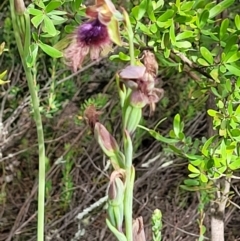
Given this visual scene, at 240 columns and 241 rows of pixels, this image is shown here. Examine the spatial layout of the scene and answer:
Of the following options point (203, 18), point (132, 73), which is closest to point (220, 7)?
point (203, 18)

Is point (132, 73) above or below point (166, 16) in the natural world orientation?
above

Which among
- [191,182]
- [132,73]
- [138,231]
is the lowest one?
[191,182]

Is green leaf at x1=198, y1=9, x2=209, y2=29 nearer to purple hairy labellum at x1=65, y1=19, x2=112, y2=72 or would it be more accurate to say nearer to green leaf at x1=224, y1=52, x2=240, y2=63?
green leaf at x1=224, y1=52, x2=240, y2=63

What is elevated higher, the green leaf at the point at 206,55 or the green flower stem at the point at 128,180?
the green flower stem at the point at 128,180

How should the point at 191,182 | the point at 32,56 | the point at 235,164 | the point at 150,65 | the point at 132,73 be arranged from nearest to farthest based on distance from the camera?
the point at 132,73 < the point at 150,65 < the point at 32,56 < the point at 235,164 < the point at 191,182

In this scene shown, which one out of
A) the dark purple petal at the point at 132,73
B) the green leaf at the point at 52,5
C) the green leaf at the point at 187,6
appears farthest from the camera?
the green leaf at the point at 187,6

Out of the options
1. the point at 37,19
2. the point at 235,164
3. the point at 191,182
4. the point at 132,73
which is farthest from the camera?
the point at 191,182

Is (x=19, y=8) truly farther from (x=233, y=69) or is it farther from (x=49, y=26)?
(x=233, y=69)

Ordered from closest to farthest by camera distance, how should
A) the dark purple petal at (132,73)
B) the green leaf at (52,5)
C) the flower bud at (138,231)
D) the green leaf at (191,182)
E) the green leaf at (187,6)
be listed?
the dark purple petal at (132,73) < the flower bud at (138,231) < the green leaf at (52,5) < the green leaf at (187,6) < the green leaf at (191,182)

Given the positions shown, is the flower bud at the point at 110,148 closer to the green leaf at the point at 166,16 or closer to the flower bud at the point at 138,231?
the flower bud at the point at 138,231

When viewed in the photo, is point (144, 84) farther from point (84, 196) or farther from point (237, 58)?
point (84, 196)

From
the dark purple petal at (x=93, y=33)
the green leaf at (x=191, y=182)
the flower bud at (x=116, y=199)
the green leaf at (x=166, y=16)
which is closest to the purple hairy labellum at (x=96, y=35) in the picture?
the dark purple petal at (x=93, y=33)
